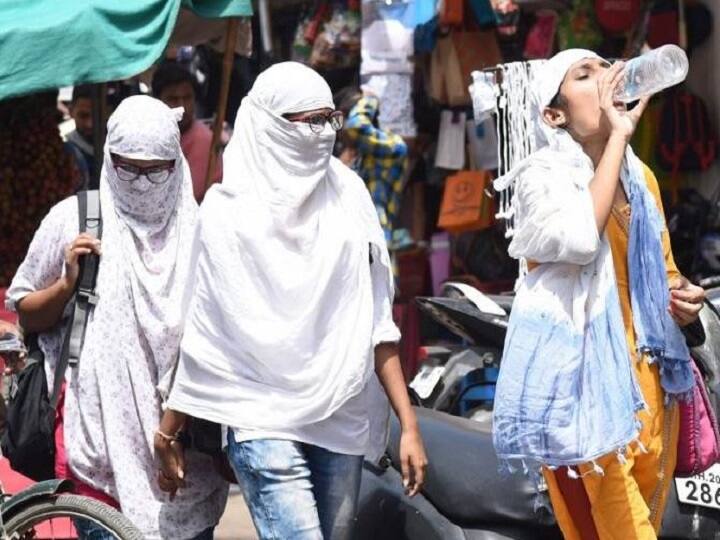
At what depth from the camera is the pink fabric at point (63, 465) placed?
4762 millimetres

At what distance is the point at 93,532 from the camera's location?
15.2ft

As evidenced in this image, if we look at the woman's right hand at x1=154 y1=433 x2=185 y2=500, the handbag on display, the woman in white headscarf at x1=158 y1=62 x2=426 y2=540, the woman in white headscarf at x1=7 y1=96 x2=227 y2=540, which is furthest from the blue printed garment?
the handbag on display

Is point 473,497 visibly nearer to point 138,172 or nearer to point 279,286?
point 279,286

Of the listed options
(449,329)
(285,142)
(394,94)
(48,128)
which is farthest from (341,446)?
(394,94)

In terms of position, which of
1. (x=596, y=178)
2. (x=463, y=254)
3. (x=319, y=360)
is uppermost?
(x=596, y=178)

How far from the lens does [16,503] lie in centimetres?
479

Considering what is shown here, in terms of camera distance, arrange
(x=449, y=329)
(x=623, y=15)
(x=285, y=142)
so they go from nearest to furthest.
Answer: (x=285, y=142) < (x=449, y=329) < (x=623, y=15)

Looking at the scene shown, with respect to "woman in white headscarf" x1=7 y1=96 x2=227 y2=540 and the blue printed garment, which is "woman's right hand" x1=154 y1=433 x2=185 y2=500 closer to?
"woman in white headscarf" x1=7 y1=96 x2=227 y2=540

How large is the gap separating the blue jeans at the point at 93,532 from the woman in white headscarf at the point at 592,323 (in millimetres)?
943

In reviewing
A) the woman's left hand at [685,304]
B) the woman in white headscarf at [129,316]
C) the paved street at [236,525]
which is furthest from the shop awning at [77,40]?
the woman's left hand at [685,304]

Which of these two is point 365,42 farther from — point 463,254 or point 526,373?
point 526,373

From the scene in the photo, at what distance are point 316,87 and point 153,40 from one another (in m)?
2.93

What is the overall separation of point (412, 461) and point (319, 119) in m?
0.91

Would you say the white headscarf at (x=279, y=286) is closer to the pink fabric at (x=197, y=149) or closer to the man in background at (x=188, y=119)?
the man in background at (x=188, y=119)
